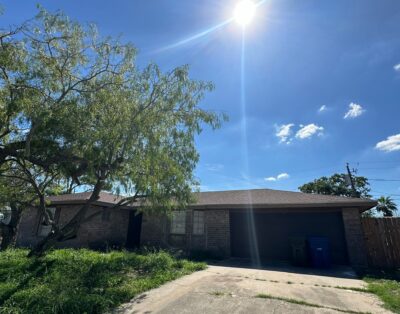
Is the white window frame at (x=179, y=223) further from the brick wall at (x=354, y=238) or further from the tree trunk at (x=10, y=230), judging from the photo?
the tree trunk at (x=10, y=230)

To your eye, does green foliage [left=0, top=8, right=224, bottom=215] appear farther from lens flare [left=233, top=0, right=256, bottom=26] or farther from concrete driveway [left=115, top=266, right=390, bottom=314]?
concrete driveway [left=115, top=266, right=390, bottom=314]

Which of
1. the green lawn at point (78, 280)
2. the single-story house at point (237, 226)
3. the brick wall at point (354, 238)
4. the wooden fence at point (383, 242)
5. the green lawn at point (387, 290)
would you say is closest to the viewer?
the green lawn at point (78, 280)

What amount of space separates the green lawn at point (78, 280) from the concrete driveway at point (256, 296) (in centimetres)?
47

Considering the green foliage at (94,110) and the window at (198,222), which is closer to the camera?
the green foliage at (94,110)

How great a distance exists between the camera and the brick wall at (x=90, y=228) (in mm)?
13461

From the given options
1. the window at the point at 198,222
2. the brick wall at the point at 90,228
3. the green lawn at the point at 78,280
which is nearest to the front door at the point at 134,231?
the brick wall at the point at 90,228

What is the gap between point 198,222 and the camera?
518 inches

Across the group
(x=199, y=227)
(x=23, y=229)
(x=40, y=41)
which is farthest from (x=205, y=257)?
(x=23, y=229)

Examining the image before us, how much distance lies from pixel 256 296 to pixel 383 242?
24.2 feet

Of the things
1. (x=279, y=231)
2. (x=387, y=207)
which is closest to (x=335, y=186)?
(x=387, y=207)

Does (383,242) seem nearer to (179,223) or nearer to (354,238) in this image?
(354,238)

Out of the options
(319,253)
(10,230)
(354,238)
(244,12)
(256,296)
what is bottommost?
(256,296)

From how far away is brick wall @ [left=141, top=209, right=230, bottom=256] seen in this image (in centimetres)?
1205

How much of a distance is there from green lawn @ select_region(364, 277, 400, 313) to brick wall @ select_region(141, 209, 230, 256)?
6.11 metres
